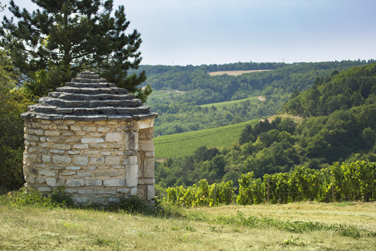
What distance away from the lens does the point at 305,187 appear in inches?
570

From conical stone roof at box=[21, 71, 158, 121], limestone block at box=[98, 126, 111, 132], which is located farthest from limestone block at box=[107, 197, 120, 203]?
conical stone roof at box=[21, 71, 158, 121]

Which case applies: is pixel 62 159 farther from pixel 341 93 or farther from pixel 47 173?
pixel 341 93

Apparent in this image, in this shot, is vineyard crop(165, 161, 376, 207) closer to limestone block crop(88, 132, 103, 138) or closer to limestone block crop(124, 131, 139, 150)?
limestone block crop(124, 131, 139, 150)

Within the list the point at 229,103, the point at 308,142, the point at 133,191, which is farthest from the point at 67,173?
the point at 229,103

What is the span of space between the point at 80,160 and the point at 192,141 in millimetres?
75216

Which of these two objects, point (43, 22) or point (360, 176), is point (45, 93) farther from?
point (360, 176)

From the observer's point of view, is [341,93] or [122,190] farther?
[341,93]

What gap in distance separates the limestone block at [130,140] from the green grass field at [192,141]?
64.9 meters

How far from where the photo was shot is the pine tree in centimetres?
1541

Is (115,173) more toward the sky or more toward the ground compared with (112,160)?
more toward the ground

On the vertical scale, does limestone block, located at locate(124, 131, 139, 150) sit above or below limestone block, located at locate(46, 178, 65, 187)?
above

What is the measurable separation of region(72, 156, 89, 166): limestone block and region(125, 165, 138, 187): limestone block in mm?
946

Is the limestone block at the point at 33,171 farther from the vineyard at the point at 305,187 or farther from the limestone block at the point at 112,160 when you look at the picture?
the vineyard at the point at 305,187

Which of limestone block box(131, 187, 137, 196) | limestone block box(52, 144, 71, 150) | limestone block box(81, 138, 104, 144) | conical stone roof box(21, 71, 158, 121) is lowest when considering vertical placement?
limestone block box(131, 187, 137, 196)
